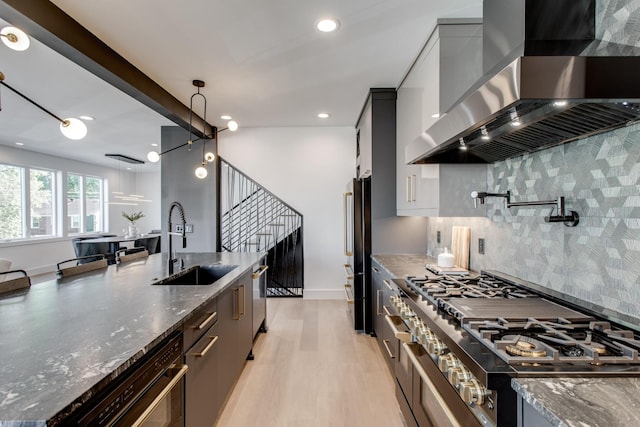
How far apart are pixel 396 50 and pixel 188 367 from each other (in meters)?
2.69

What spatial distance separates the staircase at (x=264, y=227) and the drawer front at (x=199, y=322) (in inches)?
129

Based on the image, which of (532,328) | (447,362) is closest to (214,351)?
(447,362)

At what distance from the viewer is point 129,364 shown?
3.22 ft

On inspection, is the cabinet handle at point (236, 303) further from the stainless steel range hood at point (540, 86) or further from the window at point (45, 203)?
the window at point (45, 203)

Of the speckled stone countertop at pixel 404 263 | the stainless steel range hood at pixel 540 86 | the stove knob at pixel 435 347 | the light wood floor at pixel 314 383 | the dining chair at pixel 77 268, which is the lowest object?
the light wood floor at pixel 314 383

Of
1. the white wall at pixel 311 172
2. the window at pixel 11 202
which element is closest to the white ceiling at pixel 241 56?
the white wall at pixel 311 172

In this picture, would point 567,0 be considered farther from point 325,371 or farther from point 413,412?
point 325,371

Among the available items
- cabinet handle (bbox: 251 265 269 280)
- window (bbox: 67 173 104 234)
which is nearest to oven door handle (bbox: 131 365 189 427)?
cabinet handle (bbox: 251 265 269 280)

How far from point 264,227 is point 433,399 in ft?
13.9

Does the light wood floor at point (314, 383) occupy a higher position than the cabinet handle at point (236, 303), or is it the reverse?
the cabinet handle at point (236, 303)

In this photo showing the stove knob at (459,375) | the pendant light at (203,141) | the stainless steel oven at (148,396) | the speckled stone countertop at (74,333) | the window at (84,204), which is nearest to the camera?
the speckled stone countertop at (74,333)

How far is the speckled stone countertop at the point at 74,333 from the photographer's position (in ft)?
2.59

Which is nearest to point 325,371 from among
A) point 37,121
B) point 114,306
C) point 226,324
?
point 226,324

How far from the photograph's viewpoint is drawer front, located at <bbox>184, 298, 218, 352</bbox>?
1.50 meters
